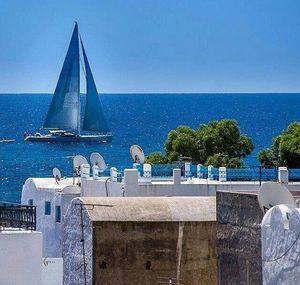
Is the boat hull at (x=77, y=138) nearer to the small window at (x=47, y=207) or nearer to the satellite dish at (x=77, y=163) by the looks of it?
the satellite dish at (x=77, y=163)

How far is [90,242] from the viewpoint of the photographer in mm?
29000

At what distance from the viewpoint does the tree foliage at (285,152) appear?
164 ft

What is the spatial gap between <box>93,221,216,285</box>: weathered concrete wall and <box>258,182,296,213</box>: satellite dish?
17.0ft

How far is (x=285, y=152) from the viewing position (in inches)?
1984

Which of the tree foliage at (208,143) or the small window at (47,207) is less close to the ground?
the tree foliage at (208,143)

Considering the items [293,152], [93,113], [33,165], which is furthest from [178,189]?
[33,165]

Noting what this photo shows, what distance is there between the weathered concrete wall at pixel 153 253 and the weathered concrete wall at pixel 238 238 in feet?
10.5

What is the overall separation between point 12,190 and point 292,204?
89681 millimetres

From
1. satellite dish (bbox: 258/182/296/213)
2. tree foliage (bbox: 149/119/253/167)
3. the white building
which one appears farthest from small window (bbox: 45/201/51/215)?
satellite dish (bbox: 258/182/296/213)

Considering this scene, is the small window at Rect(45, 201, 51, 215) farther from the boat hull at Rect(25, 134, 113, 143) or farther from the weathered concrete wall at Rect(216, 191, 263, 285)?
the boat hull at Rect(25, 134, 113, 143)

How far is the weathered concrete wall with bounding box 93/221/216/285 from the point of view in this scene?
29.2 m

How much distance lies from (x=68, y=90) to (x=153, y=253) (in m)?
105

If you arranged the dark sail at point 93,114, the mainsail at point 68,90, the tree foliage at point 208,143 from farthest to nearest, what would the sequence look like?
the mainsail at point 68,90, the dark sail at point 93,114, the tree foliage at point 208,143

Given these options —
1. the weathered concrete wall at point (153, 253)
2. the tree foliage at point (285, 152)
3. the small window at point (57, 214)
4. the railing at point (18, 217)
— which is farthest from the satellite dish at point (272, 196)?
the tree foliage at point (285, 152)
